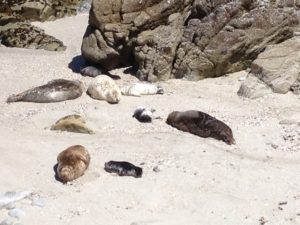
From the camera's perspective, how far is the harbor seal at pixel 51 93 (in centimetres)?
749

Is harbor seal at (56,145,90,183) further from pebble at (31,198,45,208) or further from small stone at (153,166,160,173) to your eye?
small stone at (153,166,160,173)

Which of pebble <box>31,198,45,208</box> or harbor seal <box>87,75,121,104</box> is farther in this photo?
harbor seal <box>87,75,121,104</box>

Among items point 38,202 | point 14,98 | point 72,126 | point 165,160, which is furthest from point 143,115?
point 38,202

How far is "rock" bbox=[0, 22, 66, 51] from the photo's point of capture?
32.4 ft

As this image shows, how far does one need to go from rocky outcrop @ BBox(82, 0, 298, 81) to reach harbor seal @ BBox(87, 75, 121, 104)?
74cm

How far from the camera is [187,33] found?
8.31m

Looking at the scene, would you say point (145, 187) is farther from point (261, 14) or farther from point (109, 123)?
point (261, 14)

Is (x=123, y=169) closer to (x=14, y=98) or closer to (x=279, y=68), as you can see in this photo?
(x=14, y=98)

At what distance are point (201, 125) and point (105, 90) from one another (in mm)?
1310

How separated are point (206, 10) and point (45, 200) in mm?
3783

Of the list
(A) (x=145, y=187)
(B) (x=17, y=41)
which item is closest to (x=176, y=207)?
(A) (x=145, y=187)

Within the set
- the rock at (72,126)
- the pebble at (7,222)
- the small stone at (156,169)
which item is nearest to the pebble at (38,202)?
the pebble at (7,222)

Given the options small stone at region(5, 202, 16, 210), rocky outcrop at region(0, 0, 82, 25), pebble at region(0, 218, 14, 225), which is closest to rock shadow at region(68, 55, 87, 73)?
rocky outcrop at region(0, 0, 82, 25)

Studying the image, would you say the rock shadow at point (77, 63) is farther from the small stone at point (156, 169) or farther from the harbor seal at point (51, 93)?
the small stone at point (156, 169)
